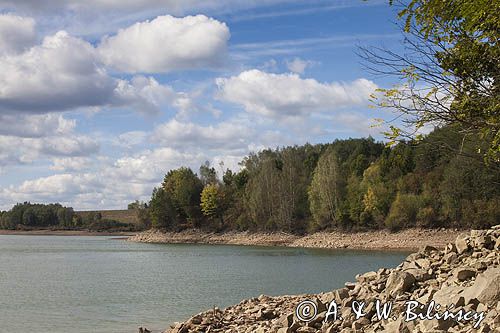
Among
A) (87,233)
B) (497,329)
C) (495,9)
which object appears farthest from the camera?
(87,233)

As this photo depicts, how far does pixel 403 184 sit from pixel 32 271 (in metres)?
54.3

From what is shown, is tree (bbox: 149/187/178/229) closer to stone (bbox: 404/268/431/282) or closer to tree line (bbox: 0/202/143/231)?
tree line (bbox: 0/202/143/231)

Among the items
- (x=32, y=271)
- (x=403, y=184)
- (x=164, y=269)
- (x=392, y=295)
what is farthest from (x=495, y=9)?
(x=403, y=184)

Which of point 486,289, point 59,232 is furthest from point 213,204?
point 486,289

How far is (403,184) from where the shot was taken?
8250cm

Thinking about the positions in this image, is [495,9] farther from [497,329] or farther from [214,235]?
[214,235]

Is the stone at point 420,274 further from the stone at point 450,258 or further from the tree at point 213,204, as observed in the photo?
the tree at point 213,204

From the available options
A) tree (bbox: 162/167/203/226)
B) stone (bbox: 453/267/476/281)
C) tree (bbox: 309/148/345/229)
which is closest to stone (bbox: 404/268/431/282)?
stone (bbox: 453/267/476/281)

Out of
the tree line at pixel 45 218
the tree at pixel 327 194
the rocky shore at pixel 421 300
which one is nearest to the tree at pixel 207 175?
the tree at pixel 327 194

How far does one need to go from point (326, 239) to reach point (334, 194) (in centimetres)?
767

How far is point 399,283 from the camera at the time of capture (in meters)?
11.5

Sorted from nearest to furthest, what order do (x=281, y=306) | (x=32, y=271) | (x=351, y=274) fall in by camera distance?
1. (x=281, y=306)
2. (x=351, y=274)
3. (x=32, y=271)

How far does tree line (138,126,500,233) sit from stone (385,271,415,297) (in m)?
48.3

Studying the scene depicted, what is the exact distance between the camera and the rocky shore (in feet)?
30.0
